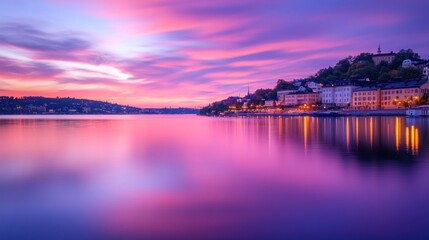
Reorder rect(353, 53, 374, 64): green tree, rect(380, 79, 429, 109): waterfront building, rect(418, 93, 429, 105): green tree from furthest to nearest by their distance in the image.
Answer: rect(353, 53, 374, 64): green tree < rect(380, 79, 429, 109): waterfront building < rect(418, 93, 429, 105): green tree

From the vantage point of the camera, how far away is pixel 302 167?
11430 millimetres

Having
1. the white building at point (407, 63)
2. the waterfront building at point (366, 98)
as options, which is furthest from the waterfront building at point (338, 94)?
the white building at point (407, 63)

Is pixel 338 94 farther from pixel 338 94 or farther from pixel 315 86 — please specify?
pixel 315 86

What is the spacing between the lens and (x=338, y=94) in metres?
76.7

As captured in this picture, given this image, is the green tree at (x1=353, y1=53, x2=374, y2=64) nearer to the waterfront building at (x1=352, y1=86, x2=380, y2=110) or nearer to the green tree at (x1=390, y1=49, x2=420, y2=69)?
the green tree at (x1=390, y1=49, x2=420, y2=69)

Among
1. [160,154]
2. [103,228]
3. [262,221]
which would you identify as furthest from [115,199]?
[160,154]

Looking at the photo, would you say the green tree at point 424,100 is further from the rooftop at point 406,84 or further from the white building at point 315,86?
the white building at point 315,86

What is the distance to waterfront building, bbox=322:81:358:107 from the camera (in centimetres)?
7312

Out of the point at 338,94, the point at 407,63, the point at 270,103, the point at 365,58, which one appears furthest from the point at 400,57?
the point at 270,103

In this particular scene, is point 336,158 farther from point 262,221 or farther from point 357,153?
point 262,221

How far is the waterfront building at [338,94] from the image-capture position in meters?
73.1

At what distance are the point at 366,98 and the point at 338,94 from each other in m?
→ 9.47

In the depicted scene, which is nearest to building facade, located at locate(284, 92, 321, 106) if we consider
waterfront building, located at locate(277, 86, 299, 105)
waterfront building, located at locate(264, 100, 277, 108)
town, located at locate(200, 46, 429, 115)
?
town, located at locate(200, 46, 429, 115)

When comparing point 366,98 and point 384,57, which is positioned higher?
point 384,57
